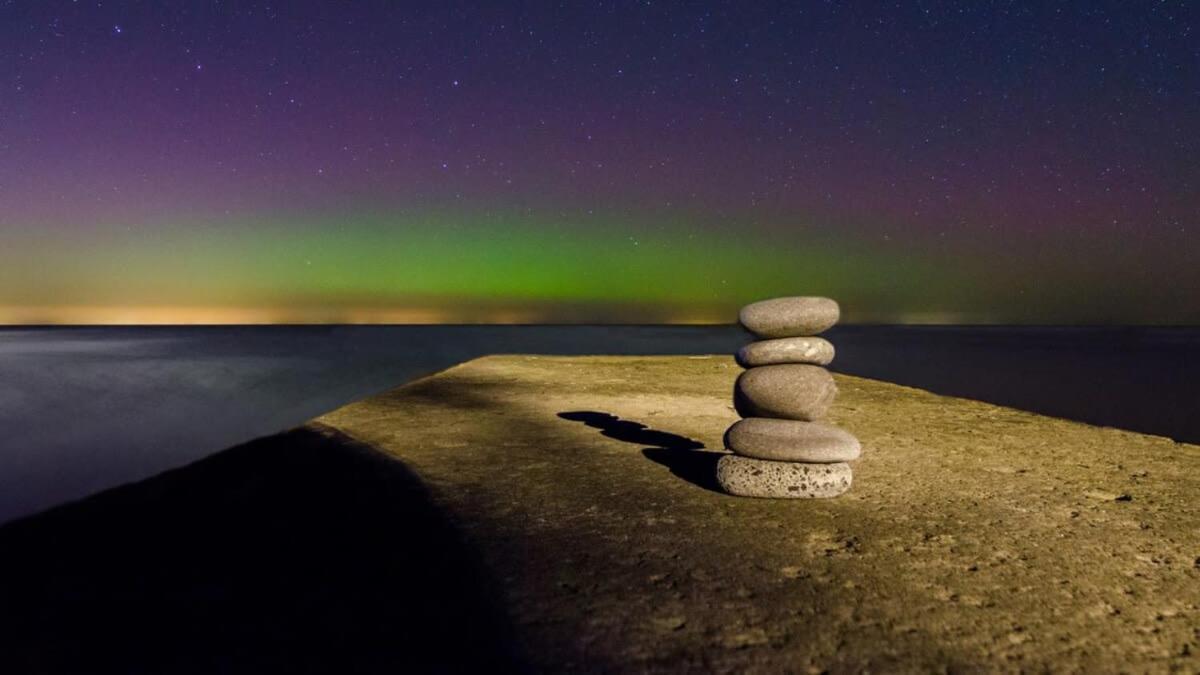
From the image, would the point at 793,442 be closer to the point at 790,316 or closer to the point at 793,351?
the point at 793,351

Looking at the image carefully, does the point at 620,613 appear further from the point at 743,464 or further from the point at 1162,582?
the point at 1162,582

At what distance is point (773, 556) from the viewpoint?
527cm

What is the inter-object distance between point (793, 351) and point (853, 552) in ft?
8.55

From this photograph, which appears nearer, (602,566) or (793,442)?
(602,566)

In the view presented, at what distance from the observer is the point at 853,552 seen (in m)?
5.40

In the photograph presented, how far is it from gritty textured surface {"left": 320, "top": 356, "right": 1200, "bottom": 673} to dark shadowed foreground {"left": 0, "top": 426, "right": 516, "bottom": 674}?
406mm

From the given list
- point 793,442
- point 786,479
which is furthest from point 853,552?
point 793,442

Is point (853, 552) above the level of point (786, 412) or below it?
below

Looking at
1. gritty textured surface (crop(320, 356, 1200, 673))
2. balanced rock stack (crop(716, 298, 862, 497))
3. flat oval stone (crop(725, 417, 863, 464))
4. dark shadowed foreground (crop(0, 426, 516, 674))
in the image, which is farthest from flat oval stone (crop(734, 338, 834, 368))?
dark shadowed foreground (crop(0, 426, 516, 674))

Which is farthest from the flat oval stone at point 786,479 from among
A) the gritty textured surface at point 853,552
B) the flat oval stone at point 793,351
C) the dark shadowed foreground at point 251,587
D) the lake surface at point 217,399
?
the lake surface at point 217,399

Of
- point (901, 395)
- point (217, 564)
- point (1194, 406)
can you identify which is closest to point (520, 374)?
point (901, 395)

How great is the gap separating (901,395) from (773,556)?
13.4 metres

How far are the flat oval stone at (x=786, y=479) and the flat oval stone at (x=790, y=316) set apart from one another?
4.83 ft

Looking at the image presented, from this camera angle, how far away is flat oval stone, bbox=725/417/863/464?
697 centimetres
